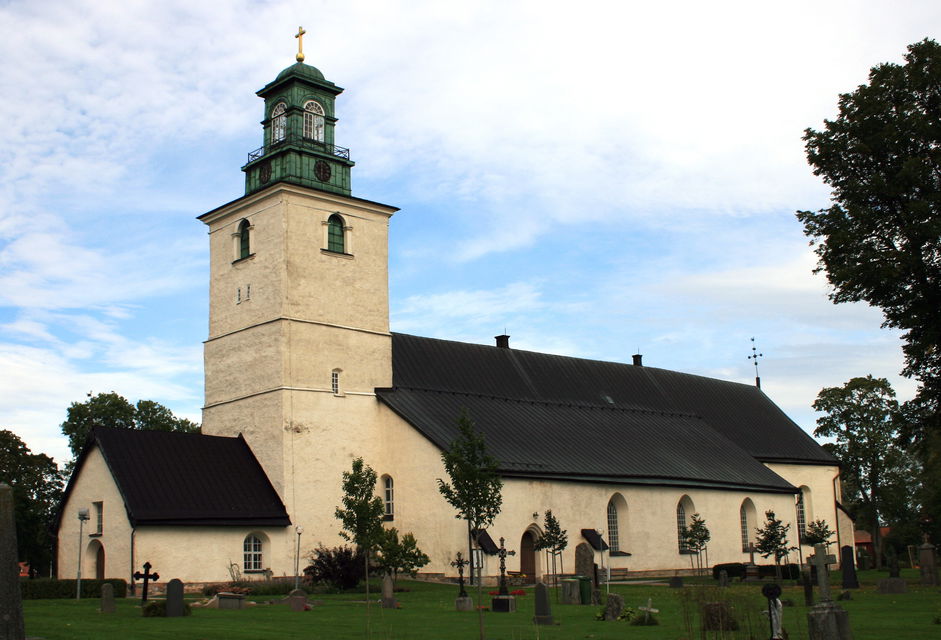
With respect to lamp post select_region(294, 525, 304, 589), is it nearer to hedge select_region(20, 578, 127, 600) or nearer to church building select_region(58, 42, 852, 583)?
church building select_region(58, 42, 852, 583)

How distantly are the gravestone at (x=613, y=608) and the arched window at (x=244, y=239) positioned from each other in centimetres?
2480

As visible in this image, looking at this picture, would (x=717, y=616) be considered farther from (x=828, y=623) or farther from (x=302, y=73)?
(x=302, y=73)

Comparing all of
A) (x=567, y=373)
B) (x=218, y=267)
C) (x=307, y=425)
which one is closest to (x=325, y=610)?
(x=307, y=425)

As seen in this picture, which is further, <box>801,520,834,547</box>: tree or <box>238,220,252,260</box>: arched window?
<box>801,520,834,547</box>: tree

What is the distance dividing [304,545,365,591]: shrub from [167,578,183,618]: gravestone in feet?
37.7

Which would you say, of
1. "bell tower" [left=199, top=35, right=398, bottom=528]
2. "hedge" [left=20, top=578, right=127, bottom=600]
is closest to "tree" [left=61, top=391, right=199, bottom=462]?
"bell tower" [left=199, top=35, right=398, bottom=528]

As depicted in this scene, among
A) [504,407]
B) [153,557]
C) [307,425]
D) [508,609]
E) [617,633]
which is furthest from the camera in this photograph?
[504,407]

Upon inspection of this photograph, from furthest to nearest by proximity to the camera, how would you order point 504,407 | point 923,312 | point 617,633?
point 504,407, point 923,312, point 617,633

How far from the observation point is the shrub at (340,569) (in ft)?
115

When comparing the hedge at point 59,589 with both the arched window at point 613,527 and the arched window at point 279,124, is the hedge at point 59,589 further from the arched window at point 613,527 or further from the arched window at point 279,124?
the arched window at point 613,527

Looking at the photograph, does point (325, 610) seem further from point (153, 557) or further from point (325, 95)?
point (325, 95)

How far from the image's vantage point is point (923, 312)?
28.8 metres

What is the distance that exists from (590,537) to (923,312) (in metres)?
17.1

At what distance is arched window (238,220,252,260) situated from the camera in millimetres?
42219
